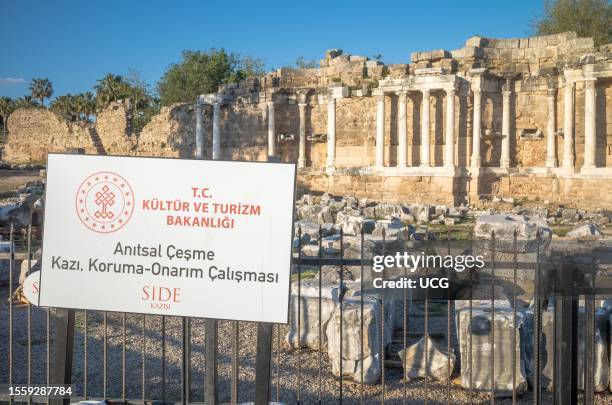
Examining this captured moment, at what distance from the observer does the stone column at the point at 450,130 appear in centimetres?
2253

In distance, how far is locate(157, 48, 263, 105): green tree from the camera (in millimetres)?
48562

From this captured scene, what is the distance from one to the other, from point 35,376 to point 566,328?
5.35 m

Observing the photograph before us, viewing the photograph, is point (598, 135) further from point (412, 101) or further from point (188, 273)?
point (188, 273)

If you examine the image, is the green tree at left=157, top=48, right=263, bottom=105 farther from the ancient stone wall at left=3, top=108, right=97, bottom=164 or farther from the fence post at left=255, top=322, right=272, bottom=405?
the fence post at left=255, top=322, right=272, bottom=405

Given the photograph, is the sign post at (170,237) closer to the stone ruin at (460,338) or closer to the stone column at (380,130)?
the stone ruin at (460,338)

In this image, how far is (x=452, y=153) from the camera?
74.5 ft

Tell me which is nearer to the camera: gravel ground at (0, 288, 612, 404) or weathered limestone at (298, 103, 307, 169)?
gravel ground at (0, 288, 612, 404)

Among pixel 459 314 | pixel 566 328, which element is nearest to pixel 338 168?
pixel 459 314

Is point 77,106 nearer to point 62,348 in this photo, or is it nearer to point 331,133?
point 331,133

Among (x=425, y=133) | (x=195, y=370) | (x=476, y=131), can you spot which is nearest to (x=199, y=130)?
(x=425, y=133)

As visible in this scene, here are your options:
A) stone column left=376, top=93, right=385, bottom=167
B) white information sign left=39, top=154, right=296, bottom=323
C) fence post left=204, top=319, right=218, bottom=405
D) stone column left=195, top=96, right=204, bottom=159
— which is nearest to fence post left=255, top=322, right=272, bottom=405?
white information sign left=39, top=154, right=296, bottom=323

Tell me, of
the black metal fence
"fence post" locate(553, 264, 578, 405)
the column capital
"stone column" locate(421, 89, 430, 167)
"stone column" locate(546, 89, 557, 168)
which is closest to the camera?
"fence post" locate(553, 264, 578, 405)

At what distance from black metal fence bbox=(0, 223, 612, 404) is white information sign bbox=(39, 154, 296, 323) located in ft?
0.78

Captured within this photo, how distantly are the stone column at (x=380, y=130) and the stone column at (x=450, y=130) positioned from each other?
2675 mm
